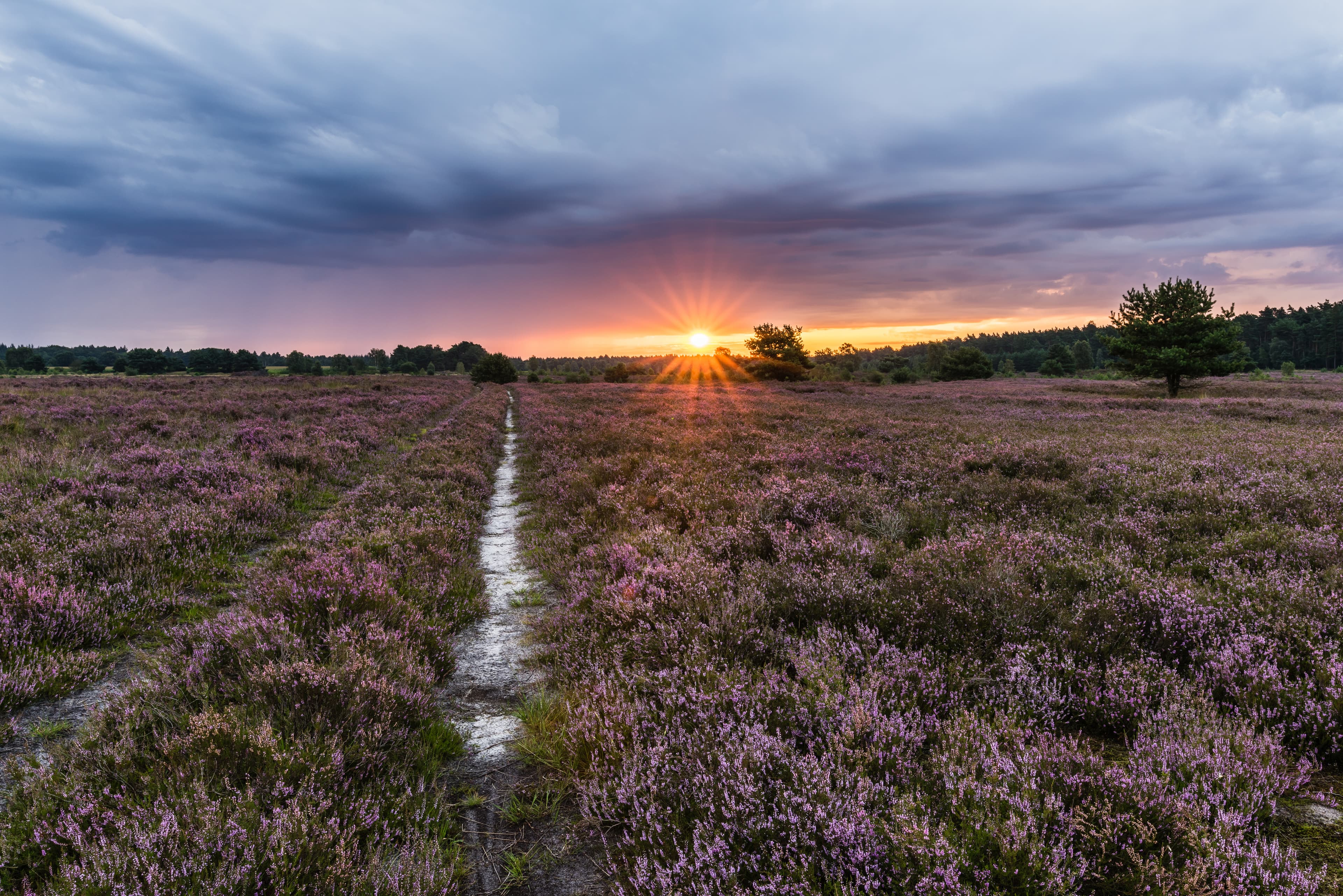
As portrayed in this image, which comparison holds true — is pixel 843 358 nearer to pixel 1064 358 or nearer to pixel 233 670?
pixel 1064 358

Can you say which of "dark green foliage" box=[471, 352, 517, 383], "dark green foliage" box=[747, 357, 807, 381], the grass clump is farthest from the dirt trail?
"dark green foliage" box=[471, 352, 517, 383]

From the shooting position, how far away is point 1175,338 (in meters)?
37.5

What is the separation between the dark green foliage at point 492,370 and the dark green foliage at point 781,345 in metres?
39.8

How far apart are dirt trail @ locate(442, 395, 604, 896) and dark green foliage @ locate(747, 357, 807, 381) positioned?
67880 mm

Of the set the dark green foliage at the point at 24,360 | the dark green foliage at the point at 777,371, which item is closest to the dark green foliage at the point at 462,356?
the dark green foliage at the point at 24,360

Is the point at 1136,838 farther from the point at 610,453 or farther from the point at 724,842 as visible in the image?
the point at 610,453

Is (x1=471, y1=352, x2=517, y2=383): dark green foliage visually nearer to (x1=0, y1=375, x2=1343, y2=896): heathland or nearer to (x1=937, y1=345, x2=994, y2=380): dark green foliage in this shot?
(x1=937, y1=345, x2=994, y2=380): dark green foliage

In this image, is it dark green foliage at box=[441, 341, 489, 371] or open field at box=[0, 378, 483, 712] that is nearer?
open field at box=[0, 378, 483, 712]

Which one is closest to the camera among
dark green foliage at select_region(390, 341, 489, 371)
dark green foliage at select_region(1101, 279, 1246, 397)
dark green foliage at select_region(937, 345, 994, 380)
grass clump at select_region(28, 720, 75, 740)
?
grass clump at select_region(28, 720, 75, 740)

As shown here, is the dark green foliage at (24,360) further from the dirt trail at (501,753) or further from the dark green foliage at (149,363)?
the dirt trail at (501,753)

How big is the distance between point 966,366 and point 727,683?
90.6m

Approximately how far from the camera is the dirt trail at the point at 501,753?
2.70 meters

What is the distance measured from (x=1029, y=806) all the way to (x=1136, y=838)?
0.43 metres

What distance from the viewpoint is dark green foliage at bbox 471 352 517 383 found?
271ft
